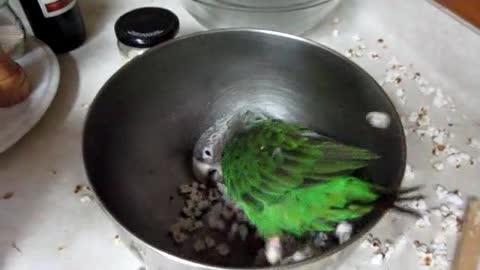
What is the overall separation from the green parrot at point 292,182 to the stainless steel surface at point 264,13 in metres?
0.16

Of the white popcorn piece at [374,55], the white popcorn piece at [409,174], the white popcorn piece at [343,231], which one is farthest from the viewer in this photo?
the white popcorn piece at [374,55]

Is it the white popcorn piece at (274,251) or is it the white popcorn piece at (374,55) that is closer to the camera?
the white popcorn piece at (274,251)

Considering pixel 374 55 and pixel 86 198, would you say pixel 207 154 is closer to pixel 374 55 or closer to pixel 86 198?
pixel 86 198

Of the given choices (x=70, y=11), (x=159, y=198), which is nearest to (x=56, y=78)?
(x=70, y=11)

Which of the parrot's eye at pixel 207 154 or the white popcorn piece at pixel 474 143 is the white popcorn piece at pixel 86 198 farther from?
the white popcorn piece at pixel 474 143

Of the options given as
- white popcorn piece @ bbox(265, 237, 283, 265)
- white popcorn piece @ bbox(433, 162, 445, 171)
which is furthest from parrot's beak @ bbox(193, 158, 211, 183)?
white popcorn piece @ bbox(433, 162, 445, 171)

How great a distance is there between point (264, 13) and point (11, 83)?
0.87 feet

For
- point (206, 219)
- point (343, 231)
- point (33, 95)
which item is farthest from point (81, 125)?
point (343, 231)

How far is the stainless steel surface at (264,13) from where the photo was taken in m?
0.60

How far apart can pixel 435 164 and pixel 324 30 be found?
0.73 ft

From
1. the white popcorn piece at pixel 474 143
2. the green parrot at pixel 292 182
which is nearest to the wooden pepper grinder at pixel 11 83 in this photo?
the green parrot at pixel 292 182

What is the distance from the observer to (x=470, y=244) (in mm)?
460

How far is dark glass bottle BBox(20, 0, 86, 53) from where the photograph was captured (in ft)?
1.92

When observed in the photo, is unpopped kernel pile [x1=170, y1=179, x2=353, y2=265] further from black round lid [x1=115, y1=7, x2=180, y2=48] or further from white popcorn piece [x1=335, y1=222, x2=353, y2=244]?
black round lid [x1=115, y1=7, x2=180, y2=48]
